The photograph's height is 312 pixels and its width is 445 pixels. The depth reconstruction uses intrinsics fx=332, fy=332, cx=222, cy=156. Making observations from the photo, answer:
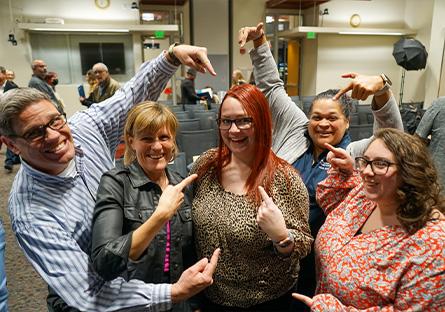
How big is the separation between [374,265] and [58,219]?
3.47 feet

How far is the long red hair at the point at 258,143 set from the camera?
1312mm

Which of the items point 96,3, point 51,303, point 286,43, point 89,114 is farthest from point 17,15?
point 51,303

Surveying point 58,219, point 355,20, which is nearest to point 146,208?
point 58,219

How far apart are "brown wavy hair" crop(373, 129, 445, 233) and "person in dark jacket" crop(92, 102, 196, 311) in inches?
29.2

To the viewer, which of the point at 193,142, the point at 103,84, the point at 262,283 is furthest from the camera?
the point at 103,84

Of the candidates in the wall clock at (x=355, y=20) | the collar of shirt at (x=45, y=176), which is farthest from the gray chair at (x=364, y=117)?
the wall clock at (x=355, y=20)

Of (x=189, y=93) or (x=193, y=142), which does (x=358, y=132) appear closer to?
(x=193, y=142)

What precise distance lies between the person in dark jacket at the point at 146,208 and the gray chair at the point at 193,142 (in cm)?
237

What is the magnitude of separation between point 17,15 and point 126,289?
10132 mm

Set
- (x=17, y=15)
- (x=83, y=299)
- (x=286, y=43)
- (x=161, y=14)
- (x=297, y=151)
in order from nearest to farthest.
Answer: (x=83, y=299)
(x=297, y=151)
(x=17, y=15)
(x=161, y=14)
(x=286, y=43)

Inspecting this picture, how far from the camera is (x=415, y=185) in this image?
1120mm

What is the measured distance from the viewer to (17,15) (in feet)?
28.8

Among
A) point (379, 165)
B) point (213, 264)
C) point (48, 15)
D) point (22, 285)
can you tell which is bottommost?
point (22, 285)

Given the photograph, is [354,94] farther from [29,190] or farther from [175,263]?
[29,190]
